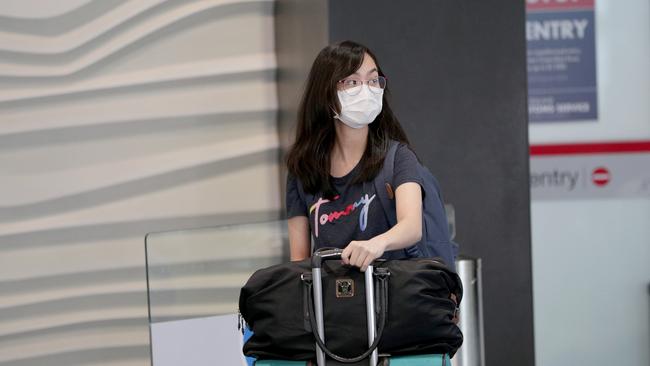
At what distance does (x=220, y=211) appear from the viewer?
212 inches

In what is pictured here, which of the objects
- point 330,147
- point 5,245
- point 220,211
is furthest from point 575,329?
point 330,147

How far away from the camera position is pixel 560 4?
673 centimetres

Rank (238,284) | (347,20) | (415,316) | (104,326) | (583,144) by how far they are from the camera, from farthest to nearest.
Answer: (583,144)
(104,326)
(347,20)
(238,284)
(415,316)

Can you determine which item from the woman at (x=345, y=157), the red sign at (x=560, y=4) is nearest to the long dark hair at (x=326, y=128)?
the woman at (x=345, y=157)

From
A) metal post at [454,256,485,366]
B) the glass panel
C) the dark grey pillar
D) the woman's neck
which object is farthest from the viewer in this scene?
the dark grey pillar

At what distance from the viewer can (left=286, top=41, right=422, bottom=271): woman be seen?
3012 mm

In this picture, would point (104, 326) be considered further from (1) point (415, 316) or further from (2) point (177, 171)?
(1) point (415, 316)

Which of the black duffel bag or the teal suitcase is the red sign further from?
the teal suitcase

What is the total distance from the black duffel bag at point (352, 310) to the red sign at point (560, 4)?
14.2ft

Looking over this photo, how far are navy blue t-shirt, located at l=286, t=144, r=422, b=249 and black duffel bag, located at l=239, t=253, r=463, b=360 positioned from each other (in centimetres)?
31

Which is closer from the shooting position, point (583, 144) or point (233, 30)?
point (233, 30)

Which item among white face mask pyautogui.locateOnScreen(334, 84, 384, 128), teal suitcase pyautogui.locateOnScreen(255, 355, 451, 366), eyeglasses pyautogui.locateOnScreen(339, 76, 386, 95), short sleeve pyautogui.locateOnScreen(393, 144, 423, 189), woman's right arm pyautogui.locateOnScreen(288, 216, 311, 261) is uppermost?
eyeglasses pyautogui.locateOnScreen(339, 76, 386, 95)

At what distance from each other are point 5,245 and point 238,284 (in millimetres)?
1318

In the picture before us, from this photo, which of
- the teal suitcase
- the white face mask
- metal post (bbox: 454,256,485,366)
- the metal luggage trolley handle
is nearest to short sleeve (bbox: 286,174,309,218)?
the white face mask
